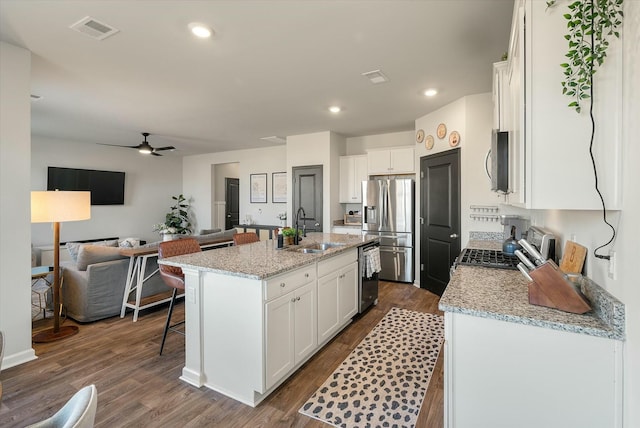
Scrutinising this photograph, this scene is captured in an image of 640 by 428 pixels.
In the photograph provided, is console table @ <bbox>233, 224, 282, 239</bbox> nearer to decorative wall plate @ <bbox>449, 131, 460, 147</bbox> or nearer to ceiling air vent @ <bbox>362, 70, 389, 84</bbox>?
decorative wall plate @ <bbox>449, 131, 460, 147</bbox>

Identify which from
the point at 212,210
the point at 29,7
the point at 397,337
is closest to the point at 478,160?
the point at 397,337

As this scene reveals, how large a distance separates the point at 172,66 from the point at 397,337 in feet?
11.2

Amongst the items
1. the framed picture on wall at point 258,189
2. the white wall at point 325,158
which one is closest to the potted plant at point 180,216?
the framed picture on wall at point 258,189

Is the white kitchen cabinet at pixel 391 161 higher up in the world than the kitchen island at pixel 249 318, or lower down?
higher up

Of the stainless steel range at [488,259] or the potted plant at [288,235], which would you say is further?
the potted plant at [288,235]

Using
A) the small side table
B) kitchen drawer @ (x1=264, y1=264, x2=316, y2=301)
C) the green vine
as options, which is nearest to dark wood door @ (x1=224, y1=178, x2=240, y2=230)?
the small side table

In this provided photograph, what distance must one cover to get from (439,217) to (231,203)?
5931 millimetres

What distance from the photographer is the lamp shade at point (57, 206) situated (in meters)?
2.91

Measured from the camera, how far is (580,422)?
3.84 ft

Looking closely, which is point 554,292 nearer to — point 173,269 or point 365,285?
point 365,285

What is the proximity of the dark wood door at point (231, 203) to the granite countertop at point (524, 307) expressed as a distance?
24.4ft

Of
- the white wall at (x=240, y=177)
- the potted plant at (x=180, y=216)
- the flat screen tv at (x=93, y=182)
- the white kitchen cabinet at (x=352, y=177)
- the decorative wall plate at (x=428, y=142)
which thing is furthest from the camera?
the potted plant at (x=180, y=216)

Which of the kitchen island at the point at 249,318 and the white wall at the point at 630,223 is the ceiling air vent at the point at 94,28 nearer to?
the kitchen island at the point at 249,318

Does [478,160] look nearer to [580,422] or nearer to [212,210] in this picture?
[580,422]
